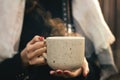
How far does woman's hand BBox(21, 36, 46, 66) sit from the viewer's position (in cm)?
90

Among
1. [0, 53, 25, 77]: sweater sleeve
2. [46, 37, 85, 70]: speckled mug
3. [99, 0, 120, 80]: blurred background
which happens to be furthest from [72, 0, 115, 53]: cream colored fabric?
[99, 0, 120, 80]: blurred background

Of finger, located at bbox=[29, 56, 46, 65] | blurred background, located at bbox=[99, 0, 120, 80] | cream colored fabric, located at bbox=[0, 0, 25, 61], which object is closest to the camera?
finger, located at bbox=[29, 56, 46, 65]

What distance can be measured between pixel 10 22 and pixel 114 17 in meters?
0.84

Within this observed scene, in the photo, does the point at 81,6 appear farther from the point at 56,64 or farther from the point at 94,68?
the point at 56,64

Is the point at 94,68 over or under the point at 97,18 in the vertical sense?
under

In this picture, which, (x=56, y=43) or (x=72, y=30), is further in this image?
(x=72, y=30)

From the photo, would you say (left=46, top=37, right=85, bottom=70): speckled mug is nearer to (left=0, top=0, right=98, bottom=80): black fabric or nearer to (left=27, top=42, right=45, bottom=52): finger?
(left=27, top=42, right=45, bottom=52): finger

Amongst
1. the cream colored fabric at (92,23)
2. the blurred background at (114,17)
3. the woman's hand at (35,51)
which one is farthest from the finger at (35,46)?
the blurred background at (114,17)

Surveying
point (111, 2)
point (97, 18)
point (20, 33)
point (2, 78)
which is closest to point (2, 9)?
point (20, 33)

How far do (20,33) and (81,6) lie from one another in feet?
0.79

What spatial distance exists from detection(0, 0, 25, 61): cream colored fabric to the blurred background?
2.51 ft

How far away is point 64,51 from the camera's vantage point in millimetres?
820

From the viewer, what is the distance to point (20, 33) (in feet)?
3.69

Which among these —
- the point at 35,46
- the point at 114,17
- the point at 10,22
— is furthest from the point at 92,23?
the point at 114,17
